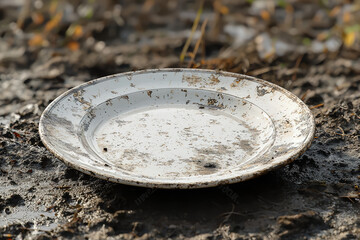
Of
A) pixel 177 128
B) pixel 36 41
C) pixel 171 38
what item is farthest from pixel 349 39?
pixel 36 41

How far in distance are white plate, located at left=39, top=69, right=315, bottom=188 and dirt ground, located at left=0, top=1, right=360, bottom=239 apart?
16 cm

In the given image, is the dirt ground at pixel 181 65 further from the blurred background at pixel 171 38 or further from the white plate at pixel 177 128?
the white plate at pixel 177 128

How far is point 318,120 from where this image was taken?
11.4ft

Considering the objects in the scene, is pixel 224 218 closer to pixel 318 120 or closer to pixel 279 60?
pixel 318 120

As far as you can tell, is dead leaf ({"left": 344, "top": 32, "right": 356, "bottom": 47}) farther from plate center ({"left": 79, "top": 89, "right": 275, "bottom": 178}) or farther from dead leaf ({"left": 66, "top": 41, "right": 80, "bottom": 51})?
dead leaf ({"left": 66, "top": 41, "right": 80, "bottom": 51})

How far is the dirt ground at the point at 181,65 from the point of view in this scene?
7.99ft

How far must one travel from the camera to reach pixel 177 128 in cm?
300

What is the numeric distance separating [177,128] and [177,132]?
5 cm

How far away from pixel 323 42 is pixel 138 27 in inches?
78.6

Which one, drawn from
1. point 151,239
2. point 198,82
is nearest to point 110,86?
point 198,82

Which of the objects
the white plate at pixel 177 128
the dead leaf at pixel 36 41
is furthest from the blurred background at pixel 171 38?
the white plate at pixel 177 128

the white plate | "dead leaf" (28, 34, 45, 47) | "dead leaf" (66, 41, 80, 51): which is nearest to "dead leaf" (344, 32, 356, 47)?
the white plate

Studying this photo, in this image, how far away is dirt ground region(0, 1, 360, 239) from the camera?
2.44 meters

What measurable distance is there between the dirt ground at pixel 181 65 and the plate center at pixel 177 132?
0.45ft
